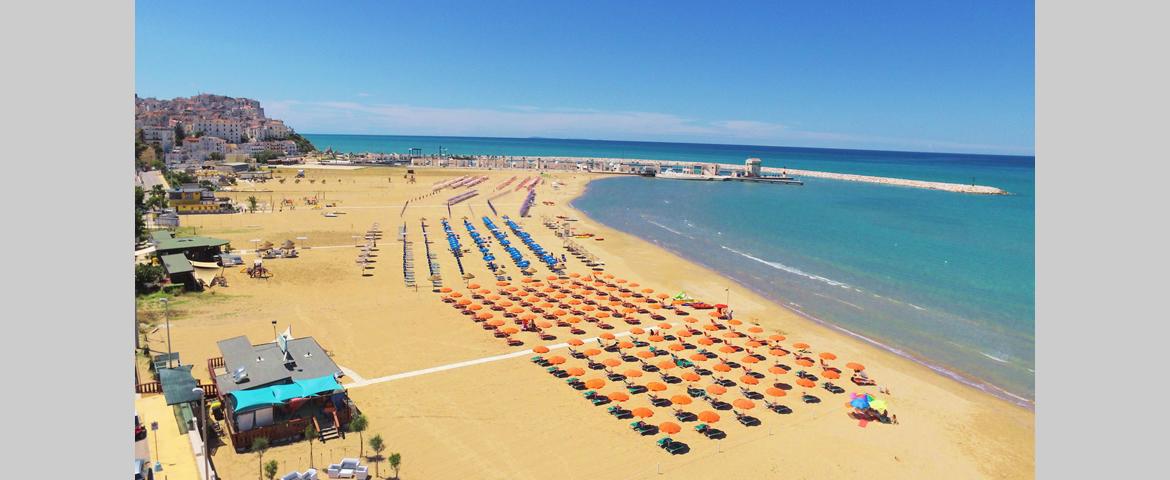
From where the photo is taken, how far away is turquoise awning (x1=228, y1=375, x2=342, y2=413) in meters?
21.1

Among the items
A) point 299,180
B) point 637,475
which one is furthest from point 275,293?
point 299,180

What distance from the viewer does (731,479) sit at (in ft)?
65.6

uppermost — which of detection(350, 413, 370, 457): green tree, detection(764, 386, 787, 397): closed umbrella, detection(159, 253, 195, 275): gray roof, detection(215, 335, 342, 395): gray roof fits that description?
detection(159, 253, 195, 275): gray roof

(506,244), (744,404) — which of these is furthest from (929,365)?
(506,244)

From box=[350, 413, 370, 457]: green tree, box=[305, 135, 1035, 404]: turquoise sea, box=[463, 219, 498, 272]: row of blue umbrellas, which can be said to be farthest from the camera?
box=[463, 219, 498, 272]: row of blue umbrellas

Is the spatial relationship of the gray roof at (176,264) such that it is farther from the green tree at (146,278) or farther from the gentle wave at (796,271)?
the gentle wave at (796,271)

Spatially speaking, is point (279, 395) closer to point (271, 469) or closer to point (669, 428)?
point (271, 469)

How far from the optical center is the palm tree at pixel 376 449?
64.1ft

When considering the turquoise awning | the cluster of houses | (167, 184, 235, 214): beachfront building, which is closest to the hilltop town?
the cluster of houses

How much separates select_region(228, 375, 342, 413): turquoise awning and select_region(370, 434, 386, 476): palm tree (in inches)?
133

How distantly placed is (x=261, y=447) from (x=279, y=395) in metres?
2.64

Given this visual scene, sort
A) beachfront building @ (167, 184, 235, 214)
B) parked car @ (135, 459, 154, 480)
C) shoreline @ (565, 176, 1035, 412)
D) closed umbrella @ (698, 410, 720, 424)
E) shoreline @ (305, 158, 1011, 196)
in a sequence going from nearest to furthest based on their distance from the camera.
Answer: parked car @ (135, 459, 154, 480), closed umbrella @ (698, 410, 720, 424), shoreline @ (565, 176, 1035, 412), beachfront building @ (167, 184, 235, 214), shoreline @ (305, 158, 1011, 196)

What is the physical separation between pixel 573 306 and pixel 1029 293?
36401mm

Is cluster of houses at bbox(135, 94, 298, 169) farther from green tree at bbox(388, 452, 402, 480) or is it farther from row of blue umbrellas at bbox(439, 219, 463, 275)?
green tree at bbox(388, 452, 402, 480)
